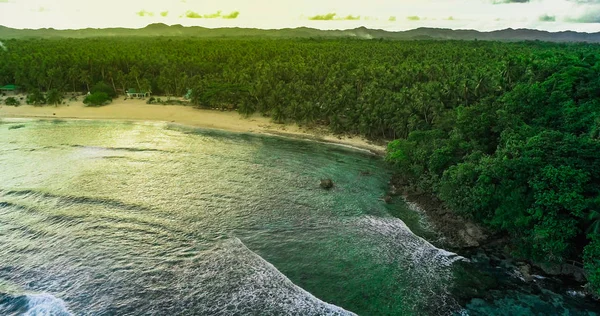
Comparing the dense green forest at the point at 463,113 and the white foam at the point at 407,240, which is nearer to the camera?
the dense green forest at the point at 463,113

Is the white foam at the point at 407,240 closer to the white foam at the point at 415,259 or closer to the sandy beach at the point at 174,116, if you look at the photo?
the white foam at the point at 415,259

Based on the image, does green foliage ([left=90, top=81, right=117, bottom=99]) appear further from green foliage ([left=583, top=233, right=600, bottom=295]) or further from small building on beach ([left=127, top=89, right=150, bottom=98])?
green foliage ([left=583, top=233, right=600, bottom=295])

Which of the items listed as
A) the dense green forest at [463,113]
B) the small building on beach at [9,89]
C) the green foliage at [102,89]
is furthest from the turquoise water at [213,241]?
the small building on beach at [9,89]

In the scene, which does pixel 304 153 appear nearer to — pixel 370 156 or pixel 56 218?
pixel 370 156

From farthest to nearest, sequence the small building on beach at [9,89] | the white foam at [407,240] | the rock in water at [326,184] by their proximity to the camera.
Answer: the small building on beach at [9,89], the rock in water at [326,184], the white foam at [407,240]

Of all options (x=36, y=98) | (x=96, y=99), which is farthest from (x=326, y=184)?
(x=36, y=98)

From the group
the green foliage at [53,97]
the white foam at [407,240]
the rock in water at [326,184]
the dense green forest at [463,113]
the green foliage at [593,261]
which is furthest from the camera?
the green foliage at [53,97]

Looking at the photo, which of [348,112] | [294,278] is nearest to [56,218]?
[294,278]

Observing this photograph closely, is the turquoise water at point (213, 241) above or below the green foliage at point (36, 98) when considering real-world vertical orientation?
below
